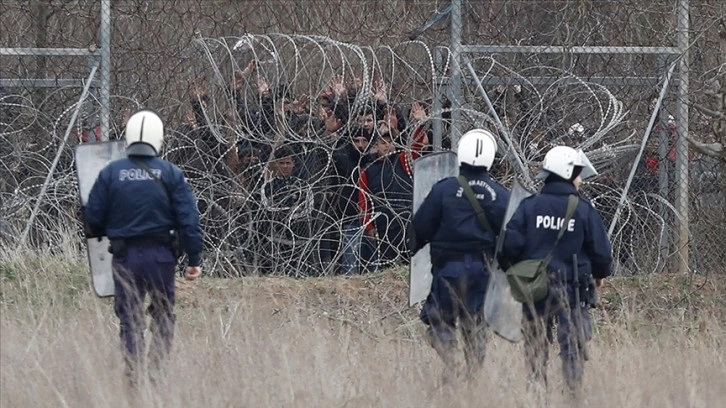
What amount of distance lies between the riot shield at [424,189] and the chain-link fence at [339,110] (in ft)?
6.15

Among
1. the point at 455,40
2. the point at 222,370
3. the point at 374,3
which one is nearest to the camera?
the point at 222,370

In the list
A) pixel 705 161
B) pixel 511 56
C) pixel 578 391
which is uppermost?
pixel 511 56

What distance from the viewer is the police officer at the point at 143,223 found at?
7.04 metres

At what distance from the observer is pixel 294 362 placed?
→ 21.6ft

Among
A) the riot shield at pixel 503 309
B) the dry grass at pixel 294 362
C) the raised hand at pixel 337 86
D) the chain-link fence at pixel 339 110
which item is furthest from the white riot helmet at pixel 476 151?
the raised hand at pixel 337 86

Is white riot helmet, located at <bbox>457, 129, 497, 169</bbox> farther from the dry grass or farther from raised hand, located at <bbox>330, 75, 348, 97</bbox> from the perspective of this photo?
raised hand, located at <bbox>330, 75, 348, 97</bbox>

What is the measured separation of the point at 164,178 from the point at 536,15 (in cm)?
457

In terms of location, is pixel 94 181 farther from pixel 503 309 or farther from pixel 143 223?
pixel 503 309

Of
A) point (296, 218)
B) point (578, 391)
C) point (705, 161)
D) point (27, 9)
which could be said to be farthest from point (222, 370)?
point (705, 161)

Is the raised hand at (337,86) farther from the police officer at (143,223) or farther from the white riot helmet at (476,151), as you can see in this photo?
the police officer at (143,223)

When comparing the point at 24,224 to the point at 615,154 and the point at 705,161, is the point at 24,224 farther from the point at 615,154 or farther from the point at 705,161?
the point at 705,161

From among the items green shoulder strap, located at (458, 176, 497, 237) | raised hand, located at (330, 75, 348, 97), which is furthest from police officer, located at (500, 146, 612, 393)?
raised hand, located at (330, 75, 348, 97)

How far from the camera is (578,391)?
666cm

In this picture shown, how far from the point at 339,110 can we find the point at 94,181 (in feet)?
9.21
